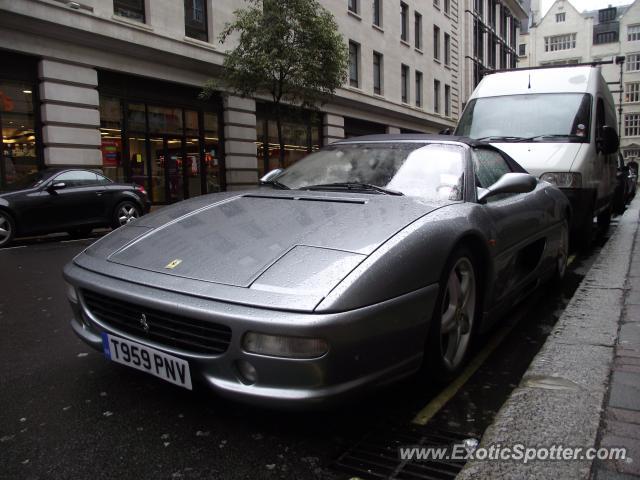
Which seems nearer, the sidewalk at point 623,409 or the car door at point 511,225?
the sidewalk at point 623,409

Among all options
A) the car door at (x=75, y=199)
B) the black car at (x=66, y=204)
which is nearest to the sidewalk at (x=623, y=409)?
the black car at (x=66, y=204)

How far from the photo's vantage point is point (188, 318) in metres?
2.18

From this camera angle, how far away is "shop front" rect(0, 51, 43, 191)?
12719mm

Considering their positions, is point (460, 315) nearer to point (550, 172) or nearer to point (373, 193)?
point (373, 193)

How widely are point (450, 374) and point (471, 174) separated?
4.22 ft

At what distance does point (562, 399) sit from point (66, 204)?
9.79 meters

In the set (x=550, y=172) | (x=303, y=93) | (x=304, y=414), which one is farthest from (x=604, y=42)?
(x=304, y=414)

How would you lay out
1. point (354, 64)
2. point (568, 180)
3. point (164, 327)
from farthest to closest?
1. point (354, 64)
2. point (568, 180)
3. point (164, 327)

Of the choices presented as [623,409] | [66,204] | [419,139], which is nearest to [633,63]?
[66,204]

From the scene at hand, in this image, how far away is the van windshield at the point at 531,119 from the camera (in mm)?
6918

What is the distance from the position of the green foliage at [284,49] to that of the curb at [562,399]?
1227 cm

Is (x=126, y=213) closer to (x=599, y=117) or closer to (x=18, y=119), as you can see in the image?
(x=18, y=119)

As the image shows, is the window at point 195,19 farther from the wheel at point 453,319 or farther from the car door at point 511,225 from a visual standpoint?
the wheel at point 453,319

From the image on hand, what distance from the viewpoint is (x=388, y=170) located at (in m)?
3.45
